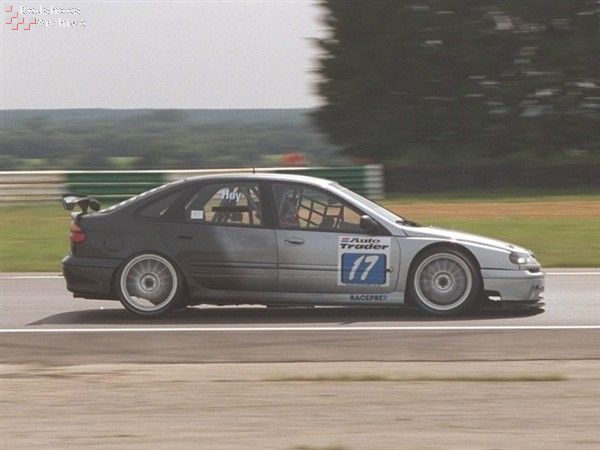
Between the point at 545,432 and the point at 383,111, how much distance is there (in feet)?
87.7

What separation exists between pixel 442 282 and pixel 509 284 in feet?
1.90

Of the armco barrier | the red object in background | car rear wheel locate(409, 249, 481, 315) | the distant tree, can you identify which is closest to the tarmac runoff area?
car rear wheel locate(409, 249, 481, 315)

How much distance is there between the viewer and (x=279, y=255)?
408 inches

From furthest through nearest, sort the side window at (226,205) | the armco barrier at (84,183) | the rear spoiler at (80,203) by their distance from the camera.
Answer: the armco barrier at (84,183) → the rear spoiler at (80,203) → the side window at (226,205)

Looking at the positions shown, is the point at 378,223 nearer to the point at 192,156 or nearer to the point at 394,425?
the point at 394,425

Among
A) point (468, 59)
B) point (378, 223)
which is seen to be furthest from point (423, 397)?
point (468, 59)

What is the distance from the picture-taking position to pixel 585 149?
3127cm

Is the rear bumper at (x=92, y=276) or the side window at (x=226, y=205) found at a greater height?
the side window at (x=226, y=205)

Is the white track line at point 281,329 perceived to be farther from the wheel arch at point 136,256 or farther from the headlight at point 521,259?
the headlight at point 521,259

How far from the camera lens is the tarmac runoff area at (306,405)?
5.60 metres

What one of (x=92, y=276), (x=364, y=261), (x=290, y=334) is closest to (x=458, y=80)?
(x=364, y=261)

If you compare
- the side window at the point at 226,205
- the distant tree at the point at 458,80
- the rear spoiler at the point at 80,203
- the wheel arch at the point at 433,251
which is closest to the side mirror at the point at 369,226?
the wheel arch at the point at 433,251

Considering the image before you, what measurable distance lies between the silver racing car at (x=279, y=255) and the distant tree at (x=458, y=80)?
67.9 ft

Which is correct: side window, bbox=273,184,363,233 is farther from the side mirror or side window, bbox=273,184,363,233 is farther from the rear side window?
the rear side window
